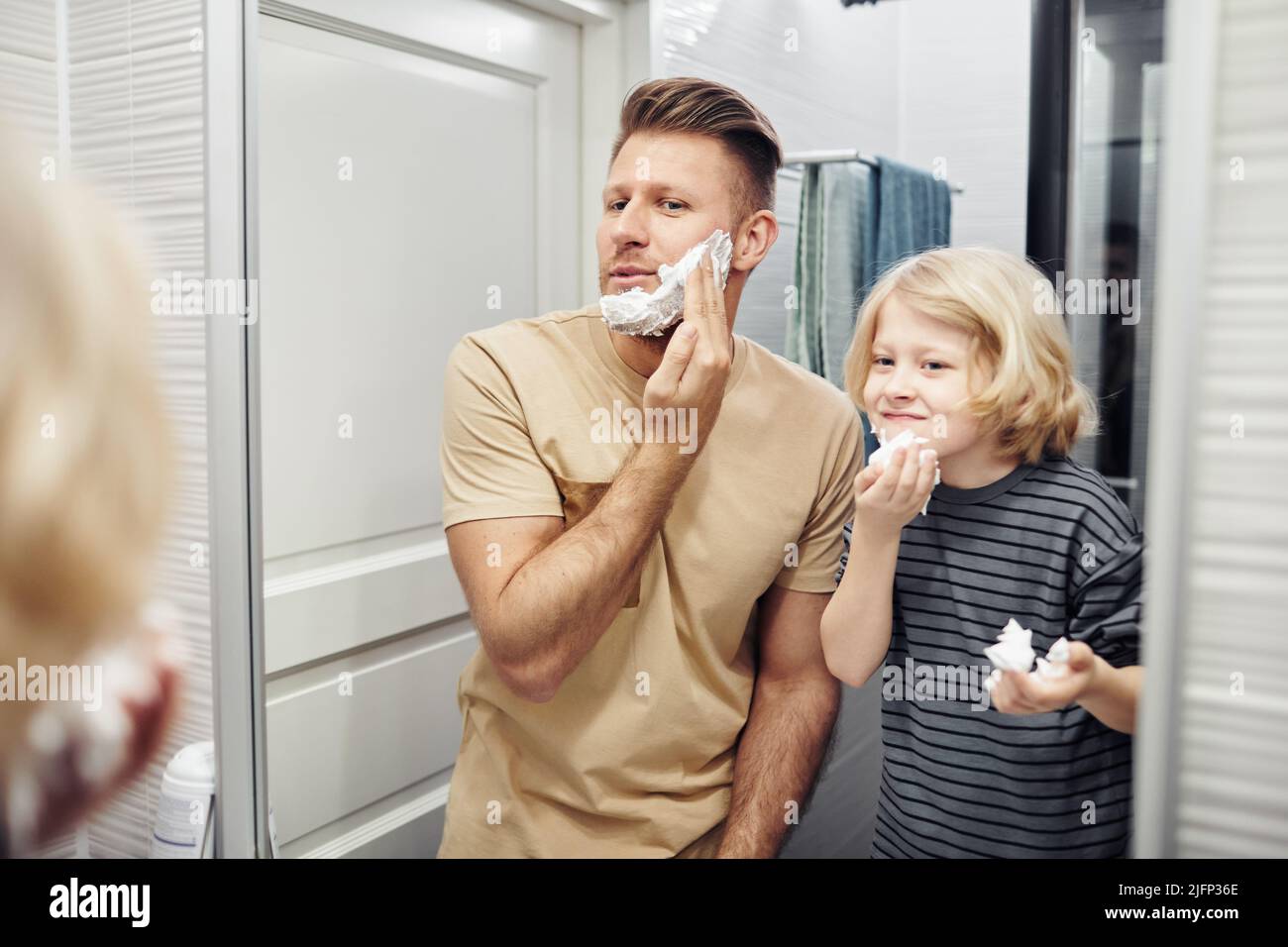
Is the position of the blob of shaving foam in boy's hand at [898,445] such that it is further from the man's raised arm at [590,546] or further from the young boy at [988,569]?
the man's raised arm at [590,546]

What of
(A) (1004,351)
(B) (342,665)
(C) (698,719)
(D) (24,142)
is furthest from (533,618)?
(D) (24,142)

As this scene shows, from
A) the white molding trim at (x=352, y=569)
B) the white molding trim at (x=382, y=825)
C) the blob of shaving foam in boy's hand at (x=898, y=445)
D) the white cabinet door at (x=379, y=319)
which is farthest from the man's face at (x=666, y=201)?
the white molding trim at (x=382, y=825)

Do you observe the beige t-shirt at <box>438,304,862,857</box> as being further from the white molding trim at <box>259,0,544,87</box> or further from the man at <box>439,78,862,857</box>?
the white molding trim at <box>259,0,544,87</box>

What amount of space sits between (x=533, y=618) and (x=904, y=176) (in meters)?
0.45

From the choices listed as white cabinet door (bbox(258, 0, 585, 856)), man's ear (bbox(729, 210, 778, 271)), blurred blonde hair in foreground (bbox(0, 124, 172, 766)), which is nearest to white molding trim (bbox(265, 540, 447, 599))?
white cabinet door (bbox(258, 0, 585, 856))

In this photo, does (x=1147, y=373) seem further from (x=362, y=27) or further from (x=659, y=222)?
(x=362, y=27)

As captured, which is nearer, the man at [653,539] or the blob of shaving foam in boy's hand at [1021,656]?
the blob of shaving foam in boy's hand at [1021,656]

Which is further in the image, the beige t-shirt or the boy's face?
the beige t-shirt

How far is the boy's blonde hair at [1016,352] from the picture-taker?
65cm

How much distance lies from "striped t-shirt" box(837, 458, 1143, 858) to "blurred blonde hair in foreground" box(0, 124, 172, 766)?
501 millimetres

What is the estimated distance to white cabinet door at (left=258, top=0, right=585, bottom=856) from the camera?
88 cm

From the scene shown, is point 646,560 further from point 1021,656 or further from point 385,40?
point 385,40

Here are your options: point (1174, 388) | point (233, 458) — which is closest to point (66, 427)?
point (233, 458)

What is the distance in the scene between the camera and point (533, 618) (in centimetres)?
76
